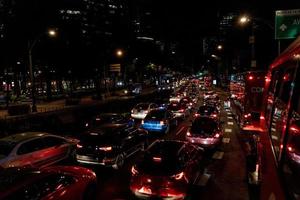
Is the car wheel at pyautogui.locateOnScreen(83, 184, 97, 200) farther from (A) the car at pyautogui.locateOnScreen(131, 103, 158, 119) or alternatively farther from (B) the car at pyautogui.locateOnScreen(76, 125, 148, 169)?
(A) the car at pyautogui.locateOnScreen(131, 103, 158, 119)

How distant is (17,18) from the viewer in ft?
153

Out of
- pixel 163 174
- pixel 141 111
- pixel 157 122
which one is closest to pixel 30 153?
pixel 163 174

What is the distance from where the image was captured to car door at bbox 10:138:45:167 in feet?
35.0

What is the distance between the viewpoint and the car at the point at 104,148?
11.8 m

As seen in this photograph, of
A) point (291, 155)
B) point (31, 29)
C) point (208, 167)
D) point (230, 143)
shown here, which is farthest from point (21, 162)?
point (31, 29)

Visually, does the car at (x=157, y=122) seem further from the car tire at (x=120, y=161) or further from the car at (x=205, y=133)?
the car tire at (x=120, y=161)

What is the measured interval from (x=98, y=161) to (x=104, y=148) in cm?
49

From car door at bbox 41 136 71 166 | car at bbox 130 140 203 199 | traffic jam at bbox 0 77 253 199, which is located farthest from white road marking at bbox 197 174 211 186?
car door at bbox 41 136 71 166

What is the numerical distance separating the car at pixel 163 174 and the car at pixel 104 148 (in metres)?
2.80

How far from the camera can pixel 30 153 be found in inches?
440

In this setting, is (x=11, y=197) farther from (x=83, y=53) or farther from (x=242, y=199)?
(x=83, y=53)

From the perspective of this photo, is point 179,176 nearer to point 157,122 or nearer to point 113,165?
point 113,165

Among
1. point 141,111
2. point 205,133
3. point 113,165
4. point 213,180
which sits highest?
point 205,133

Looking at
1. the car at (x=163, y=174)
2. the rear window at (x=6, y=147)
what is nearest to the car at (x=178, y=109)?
the rear window at (x=6, y=147)
